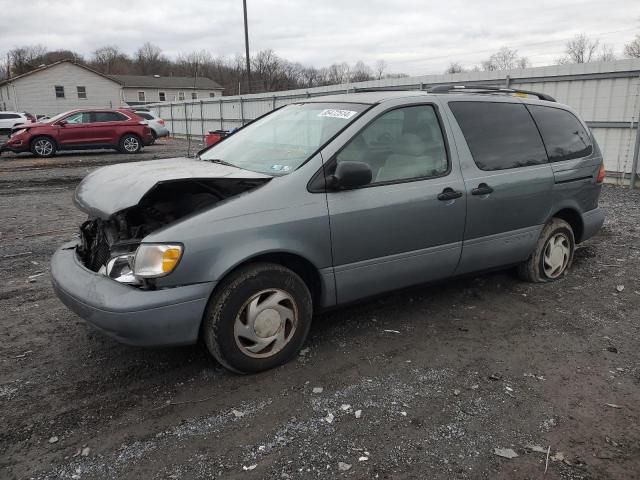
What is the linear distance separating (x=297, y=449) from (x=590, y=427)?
5.24 feet

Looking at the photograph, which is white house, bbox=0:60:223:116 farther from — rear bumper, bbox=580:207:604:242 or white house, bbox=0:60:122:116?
rear bumper, bbox=580:207:604:242

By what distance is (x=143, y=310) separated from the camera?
2.83 metres

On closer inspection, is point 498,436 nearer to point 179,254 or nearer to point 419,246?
point 419,246

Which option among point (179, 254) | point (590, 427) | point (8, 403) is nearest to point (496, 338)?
point (590, 427)

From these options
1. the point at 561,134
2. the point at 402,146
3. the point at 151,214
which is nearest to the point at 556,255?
the point at 561,134

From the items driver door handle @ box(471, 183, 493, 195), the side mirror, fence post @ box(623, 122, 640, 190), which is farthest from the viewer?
fence post @ box(623, 122, 640, 190)

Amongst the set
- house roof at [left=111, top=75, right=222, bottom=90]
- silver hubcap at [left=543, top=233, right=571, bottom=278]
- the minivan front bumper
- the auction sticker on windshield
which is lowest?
silver hubcap at [left=543, top=233, right=571, bottom=278]

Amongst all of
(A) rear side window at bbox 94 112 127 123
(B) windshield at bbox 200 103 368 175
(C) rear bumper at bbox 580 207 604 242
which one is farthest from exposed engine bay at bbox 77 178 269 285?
(A) rear side window at bbox 94 112 127 123

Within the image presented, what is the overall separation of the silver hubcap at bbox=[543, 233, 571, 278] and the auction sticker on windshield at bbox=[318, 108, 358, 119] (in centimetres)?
241

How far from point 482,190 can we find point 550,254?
136cm

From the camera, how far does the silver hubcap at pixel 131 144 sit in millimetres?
19297

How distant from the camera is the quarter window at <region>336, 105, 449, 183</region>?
11.8 ft

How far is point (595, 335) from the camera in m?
3.89

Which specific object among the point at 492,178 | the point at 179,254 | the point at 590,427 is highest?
the point at 492,178
